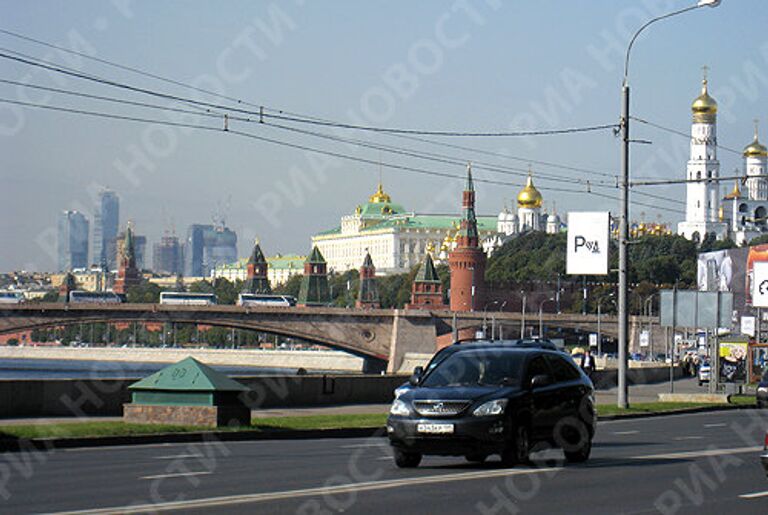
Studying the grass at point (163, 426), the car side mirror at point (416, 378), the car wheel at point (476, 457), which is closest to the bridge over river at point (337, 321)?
the grass at point (163, 426)

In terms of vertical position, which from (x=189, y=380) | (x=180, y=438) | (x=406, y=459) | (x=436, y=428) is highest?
(x=189, y=380)

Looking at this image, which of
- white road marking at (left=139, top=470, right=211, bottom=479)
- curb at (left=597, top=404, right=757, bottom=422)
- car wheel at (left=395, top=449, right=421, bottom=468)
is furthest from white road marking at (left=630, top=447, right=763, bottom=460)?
curb at (left=597, top=404, right=757, bottom=422)

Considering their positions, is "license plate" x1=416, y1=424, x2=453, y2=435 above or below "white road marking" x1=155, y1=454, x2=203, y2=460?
above

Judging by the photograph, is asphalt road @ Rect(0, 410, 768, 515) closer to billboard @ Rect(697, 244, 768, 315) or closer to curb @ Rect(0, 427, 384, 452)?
curb @ Rect(0, 427, 384, 452)

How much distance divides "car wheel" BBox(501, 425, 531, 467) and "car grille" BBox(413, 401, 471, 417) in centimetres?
75

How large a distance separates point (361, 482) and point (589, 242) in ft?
82.4

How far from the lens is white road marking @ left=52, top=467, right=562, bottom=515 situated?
14.2m

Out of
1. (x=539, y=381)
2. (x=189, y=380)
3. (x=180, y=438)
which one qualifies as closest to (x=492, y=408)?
(x=539, y=381)

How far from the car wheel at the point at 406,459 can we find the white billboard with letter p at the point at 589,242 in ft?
72.7

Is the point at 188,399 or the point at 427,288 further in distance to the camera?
the point at 427,288

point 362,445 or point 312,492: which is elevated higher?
point 312,492

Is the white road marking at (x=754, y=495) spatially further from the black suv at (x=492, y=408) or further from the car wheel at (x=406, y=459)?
the car wheel at (x=406, y=459)

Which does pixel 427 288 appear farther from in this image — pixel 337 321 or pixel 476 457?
pixel 476 457

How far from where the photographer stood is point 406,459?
19234mm
